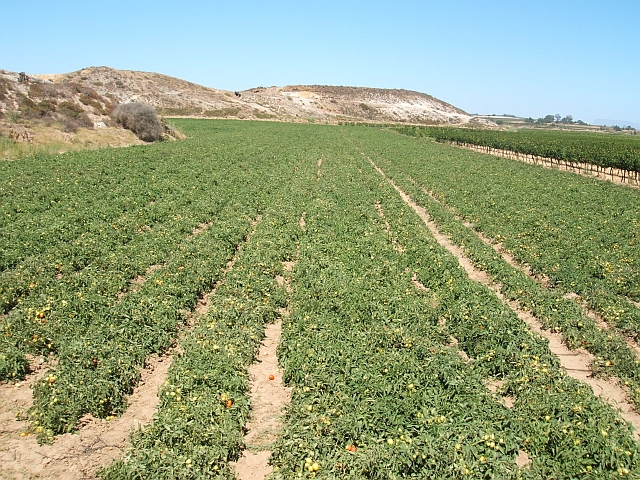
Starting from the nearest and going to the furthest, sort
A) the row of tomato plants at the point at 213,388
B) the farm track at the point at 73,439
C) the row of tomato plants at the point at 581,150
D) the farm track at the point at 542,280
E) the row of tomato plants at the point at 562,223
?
the row of tomato plants at the point at 213,388 → the farm track at the point at 73,439 → the farm track at the point at 542,280 → the row of tomato plants at the point at 562,223 → the row of tomato plants at the point at 581,150

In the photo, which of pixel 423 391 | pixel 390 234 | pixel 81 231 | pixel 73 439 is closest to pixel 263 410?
pixel 423 391

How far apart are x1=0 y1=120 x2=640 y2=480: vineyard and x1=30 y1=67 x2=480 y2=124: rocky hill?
242ft

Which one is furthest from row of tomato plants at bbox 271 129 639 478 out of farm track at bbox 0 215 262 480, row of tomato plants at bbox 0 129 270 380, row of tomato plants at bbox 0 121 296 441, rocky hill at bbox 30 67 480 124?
rocky hill at bbox 30 67 480 124

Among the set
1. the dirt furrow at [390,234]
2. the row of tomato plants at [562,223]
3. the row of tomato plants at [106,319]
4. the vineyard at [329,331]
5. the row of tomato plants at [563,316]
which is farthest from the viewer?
the dirt furrow at [390,234]

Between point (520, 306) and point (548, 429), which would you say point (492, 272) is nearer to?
point (520, 306)

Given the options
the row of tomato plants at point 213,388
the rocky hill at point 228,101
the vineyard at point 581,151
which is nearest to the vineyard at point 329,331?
the row of tomato plants at point 213,388

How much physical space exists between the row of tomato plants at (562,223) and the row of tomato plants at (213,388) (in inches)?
311

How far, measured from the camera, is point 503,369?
7871 mm

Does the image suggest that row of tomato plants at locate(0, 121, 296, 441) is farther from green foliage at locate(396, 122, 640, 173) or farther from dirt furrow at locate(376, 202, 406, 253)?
green foliage at locate(396, 122, 640, 173)

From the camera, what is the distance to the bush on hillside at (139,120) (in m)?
42.5

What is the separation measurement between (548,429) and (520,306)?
5287 millimetres

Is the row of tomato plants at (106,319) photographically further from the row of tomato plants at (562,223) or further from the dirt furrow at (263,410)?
the row of tomato plants at (562,223)

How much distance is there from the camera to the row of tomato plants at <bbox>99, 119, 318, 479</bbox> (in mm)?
5523

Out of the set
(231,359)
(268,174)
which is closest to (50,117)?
(268,174)
